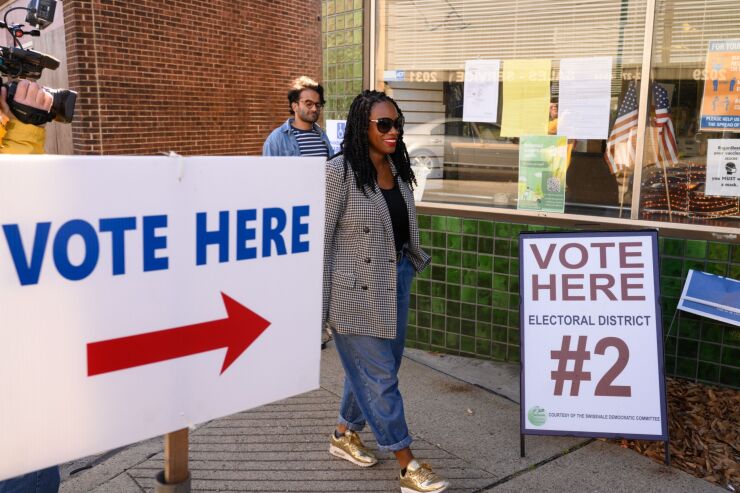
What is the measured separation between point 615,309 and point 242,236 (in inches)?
101

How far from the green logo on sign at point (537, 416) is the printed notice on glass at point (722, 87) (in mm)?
2257

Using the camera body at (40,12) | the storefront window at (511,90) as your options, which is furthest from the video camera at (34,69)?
the storefront window at (511,90)

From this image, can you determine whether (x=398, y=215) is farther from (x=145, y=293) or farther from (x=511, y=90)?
(x=511, y=90)

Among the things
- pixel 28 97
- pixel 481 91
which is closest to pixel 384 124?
pixel 28 97

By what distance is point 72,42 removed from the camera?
10.2 m

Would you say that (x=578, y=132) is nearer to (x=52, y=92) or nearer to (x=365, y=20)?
(x=365, y=20)

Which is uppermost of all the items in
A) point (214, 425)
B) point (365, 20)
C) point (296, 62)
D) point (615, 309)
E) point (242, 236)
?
point (296, 62)

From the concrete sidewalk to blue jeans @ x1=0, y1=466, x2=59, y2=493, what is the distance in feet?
4.44

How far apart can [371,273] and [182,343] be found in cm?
170

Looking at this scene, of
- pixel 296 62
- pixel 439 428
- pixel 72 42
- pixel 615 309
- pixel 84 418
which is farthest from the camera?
pixel 296 62

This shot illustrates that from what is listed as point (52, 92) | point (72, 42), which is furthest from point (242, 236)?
point (72, 42)

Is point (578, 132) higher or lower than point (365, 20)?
lower

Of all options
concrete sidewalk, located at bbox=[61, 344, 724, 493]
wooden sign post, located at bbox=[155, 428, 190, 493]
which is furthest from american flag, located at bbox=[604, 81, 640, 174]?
wooden sign post, located at bbox=[155, 428, 190, 493]

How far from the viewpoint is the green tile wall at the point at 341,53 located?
5.73 metres
